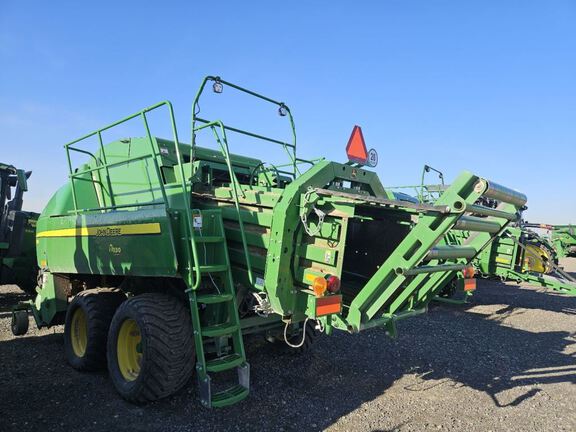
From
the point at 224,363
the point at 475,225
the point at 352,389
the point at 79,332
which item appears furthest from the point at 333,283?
the point at 79,332

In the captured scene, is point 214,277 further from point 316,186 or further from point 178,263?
point 316,186

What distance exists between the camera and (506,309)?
9328 millimetres

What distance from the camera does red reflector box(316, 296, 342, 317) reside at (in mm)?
3334

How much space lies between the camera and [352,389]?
14.5 ft

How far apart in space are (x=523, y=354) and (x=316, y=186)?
4607mm

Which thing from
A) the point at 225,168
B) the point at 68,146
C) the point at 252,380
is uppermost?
the point at 68,146

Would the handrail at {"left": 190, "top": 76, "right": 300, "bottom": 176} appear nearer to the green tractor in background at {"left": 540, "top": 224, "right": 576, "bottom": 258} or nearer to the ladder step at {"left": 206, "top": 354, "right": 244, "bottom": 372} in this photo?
the ladder step at {"left": 206, "top": 354, "right": 244, "bottom": 372}

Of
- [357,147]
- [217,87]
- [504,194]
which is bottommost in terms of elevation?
[504,194]

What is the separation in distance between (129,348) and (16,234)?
5.53 m

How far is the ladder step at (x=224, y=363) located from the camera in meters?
3.50

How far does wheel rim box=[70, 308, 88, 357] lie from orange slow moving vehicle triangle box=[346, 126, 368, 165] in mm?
3494

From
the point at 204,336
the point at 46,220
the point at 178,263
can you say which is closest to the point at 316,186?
the point at 178,263

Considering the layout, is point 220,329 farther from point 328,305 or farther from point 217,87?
point 217,87

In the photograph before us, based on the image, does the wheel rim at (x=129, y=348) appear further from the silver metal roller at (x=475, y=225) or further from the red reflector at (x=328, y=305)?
the silver metal roller at (x=475, y=225)
